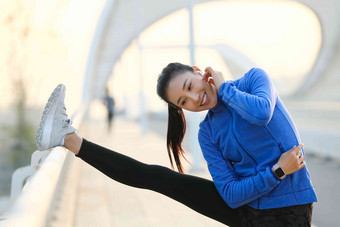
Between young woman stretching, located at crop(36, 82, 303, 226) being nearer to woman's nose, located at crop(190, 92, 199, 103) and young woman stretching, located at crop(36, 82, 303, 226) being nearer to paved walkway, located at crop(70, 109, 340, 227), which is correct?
woman's nose, located at crop(190, 92, 199, 103)

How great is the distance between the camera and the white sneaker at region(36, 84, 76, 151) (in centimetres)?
239

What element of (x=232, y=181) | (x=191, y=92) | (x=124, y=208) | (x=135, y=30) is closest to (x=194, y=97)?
(x=191, y=92)

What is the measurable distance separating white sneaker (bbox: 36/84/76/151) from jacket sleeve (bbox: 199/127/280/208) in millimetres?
730

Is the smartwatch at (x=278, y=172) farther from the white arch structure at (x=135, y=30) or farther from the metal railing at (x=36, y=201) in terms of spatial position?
the white arch structure at (x=135, y=30)

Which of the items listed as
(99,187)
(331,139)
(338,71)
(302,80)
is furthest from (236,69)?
(99,187)

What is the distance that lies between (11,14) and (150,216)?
12.8ft

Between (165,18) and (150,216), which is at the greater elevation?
(165,18)

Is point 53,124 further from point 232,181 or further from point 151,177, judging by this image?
point 232,181

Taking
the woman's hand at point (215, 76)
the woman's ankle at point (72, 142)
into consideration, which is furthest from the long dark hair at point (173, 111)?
the woman's ankle at point (72, 142)

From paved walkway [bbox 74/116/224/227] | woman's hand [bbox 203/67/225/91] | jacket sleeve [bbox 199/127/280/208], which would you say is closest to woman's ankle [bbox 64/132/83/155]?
jacket sleeve [bbox 199/127/280/208]

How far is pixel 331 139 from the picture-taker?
782 centimetres

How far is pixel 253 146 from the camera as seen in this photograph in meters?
2.25

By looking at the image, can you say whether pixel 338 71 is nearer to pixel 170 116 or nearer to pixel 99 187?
pixel 99 187

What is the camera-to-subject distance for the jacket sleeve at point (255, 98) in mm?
2111
